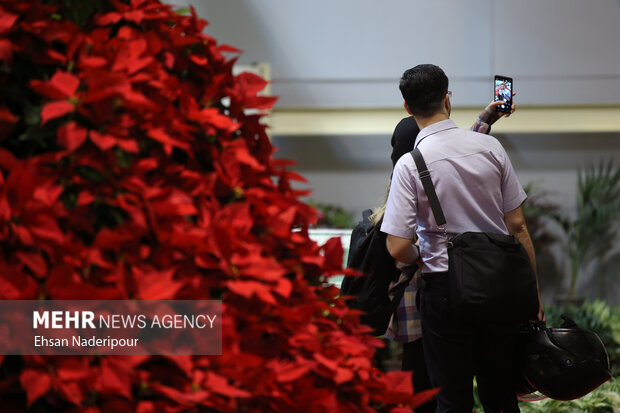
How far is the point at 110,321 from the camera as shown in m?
1.06

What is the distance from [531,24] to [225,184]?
24.8ft

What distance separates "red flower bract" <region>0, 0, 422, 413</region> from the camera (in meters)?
1.06

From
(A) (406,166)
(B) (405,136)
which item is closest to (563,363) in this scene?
(A) (406,166)

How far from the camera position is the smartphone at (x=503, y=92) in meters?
2.93

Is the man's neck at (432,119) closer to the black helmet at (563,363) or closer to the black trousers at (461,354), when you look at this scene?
the black trousers at (461,354)

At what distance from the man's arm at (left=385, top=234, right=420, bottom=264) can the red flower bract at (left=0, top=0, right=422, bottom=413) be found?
43.8 inches

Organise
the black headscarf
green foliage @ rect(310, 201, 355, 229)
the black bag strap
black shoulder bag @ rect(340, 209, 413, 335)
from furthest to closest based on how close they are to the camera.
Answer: green foliage @ rect(310, 201, 355, 229), the black headscarf, black shoulder bag @ rect(340, 209, 413, 335), the black bag strap

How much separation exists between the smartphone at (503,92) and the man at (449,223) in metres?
0.53

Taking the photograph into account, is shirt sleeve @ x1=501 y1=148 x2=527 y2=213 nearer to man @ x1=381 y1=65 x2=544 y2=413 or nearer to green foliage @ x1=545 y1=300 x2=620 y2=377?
man @ x1=381 y1=65 x2=544 y2=413

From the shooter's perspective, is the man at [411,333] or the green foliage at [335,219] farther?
the green foliage at [335,219]

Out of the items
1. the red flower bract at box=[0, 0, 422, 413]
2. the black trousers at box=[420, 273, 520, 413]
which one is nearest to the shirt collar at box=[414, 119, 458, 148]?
the black trousers at box=[420, 273, 520, 413]

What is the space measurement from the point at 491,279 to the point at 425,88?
70 centimetres

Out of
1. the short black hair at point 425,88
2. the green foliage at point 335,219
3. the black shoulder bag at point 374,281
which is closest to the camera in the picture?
the short black hair at point 425,88

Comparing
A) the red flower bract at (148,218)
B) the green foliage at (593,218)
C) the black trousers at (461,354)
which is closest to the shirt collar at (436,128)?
the black trousers at (461,354)
